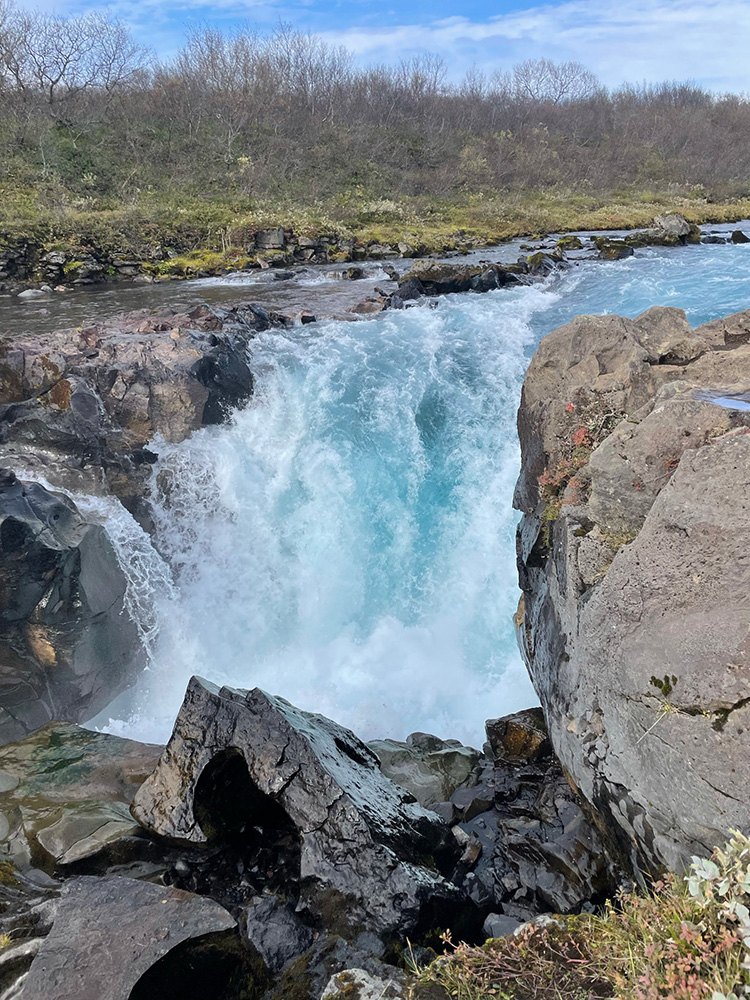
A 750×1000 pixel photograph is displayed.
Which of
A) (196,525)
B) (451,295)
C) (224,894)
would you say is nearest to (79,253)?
(451,295)

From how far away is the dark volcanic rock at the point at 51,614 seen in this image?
8.47 m

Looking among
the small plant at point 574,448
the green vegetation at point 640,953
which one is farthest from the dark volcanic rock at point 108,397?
the green vegetation at point 640,953

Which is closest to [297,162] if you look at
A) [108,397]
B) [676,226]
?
[676,226]

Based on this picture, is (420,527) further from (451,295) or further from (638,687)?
(451,295)

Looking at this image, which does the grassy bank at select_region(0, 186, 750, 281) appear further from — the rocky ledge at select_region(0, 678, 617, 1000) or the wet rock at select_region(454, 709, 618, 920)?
the wet rock at select_region(454, 709, 618, 920)

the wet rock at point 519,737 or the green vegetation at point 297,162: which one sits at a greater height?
the green vegetation at point 297,162

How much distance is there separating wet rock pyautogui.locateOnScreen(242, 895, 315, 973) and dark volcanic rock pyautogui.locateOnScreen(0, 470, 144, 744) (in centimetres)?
531

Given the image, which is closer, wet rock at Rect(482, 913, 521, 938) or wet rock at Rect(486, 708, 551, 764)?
wet rock at Rect(482, 913, 521, 938)

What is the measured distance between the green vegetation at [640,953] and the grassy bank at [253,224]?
26.7 meters

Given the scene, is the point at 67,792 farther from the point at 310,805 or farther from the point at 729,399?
the point at 729,399

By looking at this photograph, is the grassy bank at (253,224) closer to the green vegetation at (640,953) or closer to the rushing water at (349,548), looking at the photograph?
the rushing water at (349,548)

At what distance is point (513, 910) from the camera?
217 inches

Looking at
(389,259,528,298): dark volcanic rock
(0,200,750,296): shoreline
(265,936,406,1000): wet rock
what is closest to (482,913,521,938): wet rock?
(265,936,406,1000): wet rock

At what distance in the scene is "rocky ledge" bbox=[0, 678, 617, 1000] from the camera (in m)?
4.03
